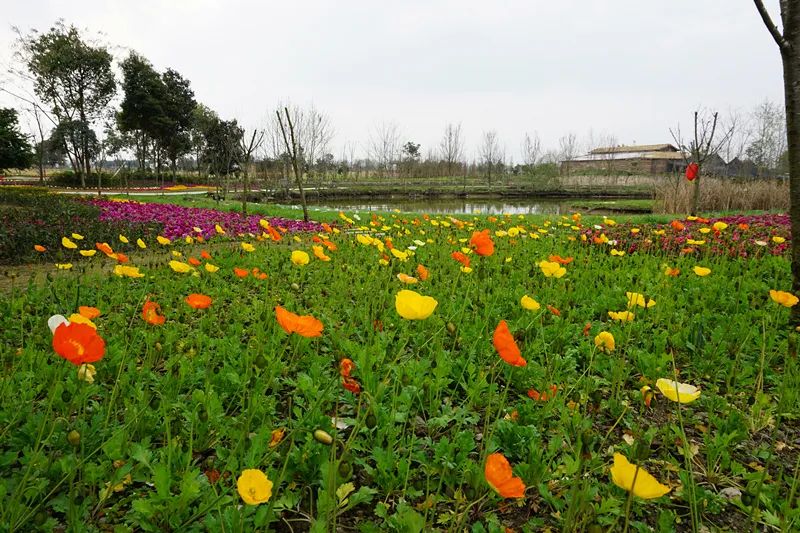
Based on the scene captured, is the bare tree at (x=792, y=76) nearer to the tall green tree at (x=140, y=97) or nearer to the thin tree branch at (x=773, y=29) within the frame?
the thin tree branch at (x=773, y=29)

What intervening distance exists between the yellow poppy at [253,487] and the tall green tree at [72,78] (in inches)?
1150

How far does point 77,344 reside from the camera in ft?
3.78

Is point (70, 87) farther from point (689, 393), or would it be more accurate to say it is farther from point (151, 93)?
point (689, 393)

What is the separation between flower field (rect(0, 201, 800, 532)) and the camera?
1.31 m

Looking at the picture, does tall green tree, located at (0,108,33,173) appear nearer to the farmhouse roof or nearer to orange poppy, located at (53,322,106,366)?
orange poppy, located at (53,322,106,366)

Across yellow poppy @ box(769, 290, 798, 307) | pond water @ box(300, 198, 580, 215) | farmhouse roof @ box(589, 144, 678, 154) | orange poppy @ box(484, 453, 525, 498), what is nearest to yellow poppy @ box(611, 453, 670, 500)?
orange poppy @ box(484, 453, 525, 498)

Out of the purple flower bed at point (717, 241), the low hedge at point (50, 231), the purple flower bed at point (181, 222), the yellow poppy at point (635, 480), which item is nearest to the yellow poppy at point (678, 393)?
the yellow poppy at point (635, 480)

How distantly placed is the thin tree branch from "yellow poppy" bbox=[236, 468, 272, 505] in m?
3.80

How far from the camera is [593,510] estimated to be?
137 cm

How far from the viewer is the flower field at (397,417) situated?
1.31 metres

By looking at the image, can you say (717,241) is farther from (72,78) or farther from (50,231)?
(72,78)

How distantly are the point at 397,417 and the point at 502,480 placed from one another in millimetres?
921

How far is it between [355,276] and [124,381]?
254cm

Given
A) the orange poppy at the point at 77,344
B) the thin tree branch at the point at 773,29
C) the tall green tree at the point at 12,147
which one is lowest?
the orange poppy at the point at 77,344
